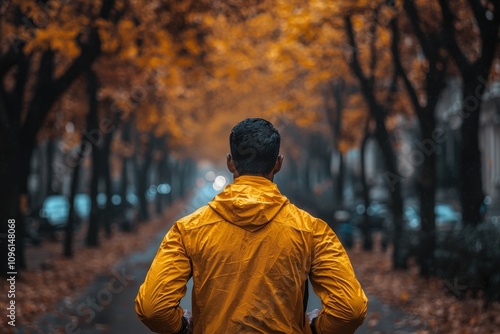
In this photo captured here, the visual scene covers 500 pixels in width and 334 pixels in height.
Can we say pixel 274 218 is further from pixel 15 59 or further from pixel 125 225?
pixel 125 225

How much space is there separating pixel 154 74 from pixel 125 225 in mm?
13100

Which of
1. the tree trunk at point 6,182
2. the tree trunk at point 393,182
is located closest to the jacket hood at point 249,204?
the tree trunk at point 6,182

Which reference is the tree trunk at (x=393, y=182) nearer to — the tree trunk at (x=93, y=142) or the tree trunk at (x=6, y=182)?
the tree trunk at (x=93, y=142)

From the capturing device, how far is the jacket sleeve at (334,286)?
335cm

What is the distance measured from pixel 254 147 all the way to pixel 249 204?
311mm

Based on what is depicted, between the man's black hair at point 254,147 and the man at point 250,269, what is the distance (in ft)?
0.50

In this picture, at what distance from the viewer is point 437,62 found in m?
17.3

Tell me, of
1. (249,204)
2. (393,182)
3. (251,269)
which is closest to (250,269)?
(251,269)

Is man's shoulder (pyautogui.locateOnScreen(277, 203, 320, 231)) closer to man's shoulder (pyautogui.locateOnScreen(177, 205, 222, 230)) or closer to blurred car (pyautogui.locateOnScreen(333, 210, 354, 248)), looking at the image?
man's shoulder (pyautogui.locateOnScreen(177, 205, 222, 230))

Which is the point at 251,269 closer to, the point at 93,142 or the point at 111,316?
the point at 111,316

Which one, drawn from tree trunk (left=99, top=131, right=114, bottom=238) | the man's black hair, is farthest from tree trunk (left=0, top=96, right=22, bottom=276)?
tree trunk (left=99, top=131, right=114, bottom=238)

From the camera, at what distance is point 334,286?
3.37 meters

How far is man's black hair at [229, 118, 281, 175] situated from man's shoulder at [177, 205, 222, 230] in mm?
256

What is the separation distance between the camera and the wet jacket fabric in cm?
336
